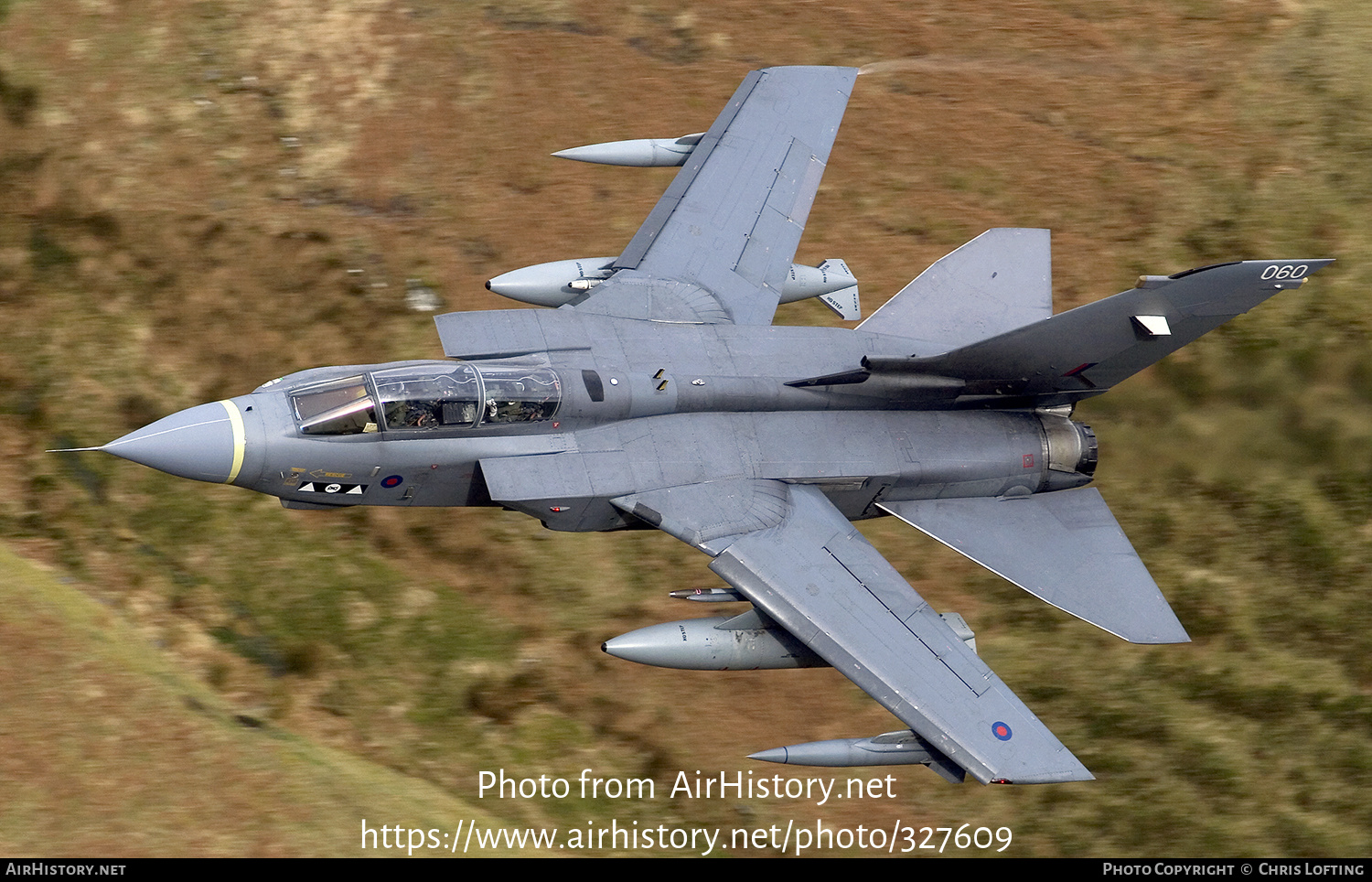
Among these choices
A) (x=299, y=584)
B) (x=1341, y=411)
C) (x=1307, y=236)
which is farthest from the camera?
(x=1307, y=236)

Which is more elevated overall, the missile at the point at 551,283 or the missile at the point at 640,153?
the missile at the point at 640,153

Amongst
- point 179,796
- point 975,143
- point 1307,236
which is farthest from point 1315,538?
point 179,796

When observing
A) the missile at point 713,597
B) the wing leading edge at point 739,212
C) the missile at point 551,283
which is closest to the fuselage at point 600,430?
the wing leading edge at point 739,212

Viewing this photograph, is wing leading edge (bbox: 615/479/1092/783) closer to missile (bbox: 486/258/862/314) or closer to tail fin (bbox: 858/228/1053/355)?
tail fin (bbox: 858/228/1053/355)

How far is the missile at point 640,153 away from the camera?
24859mm

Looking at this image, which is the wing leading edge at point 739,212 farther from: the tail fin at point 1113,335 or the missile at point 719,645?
the missile at point 719,645

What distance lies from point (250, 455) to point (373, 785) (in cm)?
556

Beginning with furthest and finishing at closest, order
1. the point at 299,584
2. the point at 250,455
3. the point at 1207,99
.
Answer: the point at 1207,99
the point at 299,584
the point at 250,455

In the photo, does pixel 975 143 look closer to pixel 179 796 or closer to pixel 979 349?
pixel 979 349

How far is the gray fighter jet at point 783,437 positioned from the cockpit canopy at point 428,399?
0.04m

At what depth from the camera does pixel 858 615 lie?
1917 centimetres

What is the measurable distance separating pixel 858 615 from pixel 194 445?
9.29 metres

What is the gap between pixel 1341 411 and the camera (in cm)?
2523

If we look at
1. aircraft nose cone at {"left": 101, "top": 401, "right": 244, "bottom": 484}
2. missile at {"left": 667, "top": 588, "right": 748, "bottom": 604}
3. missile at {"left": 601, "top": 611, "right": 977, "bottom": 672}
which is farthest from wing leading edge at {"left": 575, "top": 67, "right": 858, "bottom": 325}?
aircraft nose cone at {"left": 101, "top": 401, "right": 244, "bottom": 484}
